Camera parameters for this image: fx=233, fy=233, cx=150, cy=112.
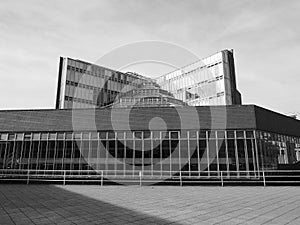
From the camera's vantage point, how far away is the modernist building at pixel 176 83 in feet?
176

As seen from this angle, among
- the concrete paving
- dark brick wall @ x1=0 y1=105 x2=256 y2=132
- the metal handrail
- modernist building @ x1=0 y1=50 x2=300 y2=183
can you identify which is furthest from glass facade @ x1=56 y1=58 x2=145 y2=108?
the concrete paving

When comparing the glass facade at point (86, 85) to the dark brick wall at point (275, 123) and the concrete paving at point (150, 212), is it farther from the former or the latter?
the concrete paving at point (150, 212)

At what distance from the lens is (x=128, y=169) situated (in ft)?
70.0

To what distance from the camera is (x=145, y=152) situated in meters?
21.6

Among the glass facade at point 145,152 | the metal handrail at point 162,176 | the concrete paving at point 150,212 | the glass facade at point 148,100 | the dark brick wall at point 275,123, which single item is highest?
the glass facade at point 148,100

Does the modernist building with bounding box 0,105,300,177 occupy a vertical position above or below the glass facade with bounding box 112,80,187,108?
below

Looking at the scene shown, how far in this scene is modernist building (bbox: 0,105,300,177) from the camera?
2080cm

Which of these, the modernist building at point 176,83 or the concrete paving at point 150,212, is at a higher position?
the modernist building at point 176,83

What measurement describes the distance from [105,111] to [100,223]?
54.6ft

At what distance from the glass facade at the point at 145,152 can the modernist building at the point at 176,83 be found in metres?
31.7

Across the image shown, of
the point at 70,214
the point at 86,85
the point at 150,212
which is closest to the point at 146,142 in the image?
the point at 150,212

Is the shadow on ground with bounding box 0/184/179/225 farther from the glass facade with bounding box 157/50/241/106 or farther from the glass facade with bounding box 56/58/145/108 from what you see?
the glass facade with bounding box 56/58/145/108

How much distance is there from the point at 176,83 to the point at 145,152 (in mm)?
43108

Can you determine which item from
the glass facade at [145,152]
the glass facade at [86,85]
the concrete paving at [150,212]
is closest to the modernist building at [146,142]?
the glass facade at [145,152]
